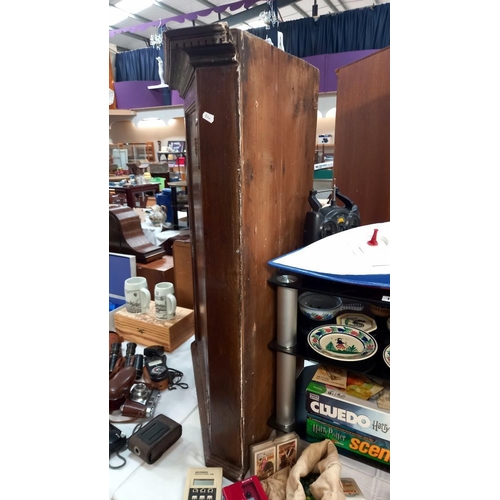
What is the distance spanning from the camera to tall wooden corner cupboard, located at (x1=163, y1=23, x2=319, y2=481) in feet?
2.23

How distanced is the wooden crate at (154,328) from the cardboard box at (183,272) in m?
0.15

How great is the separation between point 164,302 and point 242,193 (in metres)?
0.88

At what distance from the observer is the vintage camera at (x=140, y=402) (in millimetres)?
1107

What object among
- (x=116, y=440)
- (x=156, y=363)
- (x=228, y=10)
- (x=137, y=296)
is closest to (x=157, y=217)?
(x=137, y=296)

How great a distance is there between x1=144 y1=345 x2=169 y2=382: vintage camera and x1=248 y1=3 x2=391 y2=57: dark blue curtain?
564cm

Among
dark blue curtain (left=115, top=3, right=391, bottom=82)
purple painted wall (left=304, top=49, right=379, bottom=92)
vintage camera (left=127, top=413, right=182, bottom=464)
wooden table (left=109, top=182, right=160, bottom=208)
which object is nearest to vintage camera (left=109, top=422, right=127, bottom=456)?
vintage camera (left=127, top=413, right=182, bottom=464)

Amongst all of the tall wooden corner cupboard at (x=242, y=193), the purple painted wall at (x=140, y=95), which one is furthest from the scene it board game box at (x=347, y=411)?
the purple painted wall at (x=140, y=95)

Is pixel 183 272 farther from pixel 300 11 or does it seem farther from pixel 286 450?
pixel 300 11
